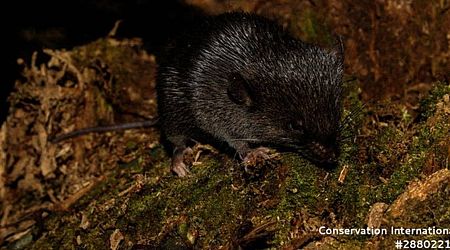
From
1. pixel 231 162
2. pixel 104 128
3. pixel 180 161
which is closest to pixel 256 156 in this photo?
pixel 231 162

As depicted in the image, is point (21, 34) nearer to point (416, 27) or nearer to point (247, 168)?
point (247, 168)

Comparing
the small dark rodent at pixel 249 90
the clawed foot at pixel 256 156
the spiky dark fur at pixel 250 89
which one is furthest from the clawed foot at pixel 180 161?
the clawed foot at pixel 256 156

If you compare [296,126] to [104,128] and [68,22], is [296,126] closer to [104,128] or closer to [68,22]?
[104,128]

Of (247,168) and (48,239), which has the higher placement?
(247,168)

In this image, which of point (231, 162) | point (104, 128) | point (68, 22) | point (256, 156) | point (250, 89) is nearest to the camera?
point (256, 156)

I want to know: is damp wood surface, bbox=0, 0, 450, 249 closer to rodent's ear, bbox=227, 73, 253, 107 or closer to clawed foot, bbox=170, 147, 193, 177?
clawed foot, bbox=170, 147, 193, 177

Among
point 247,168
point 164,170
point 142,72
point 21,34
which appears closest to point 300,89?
point 247,168

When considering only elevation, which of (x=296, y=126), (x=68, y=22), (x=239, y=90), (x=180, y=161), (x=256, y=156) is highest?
(x=68, y=22)
